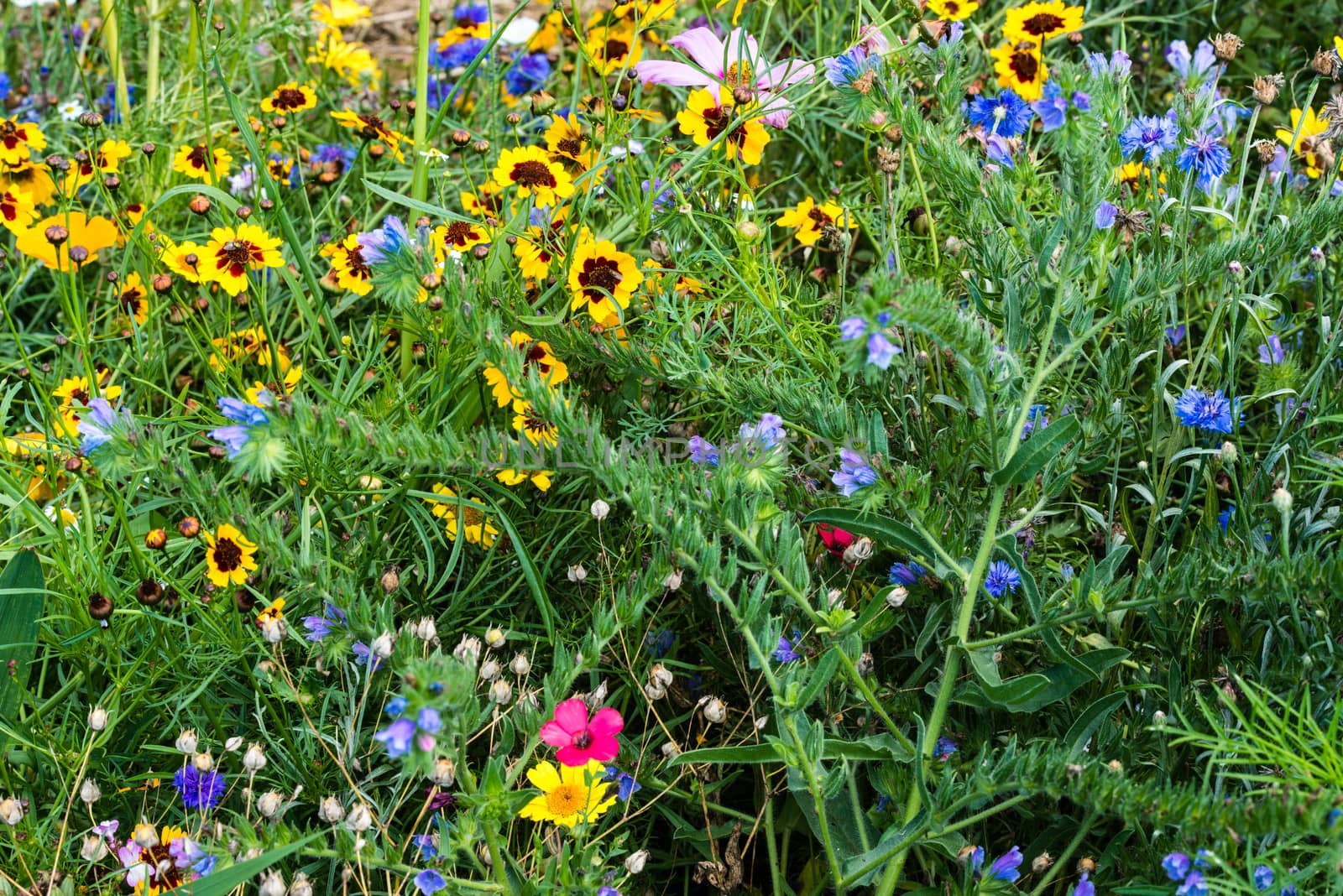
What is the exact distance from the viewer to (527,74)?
7.45 feet

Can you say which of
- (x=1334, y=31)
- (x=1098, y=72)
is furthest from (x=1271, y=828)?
(x=1334, y=31)

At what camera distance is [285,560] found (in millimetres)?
1076

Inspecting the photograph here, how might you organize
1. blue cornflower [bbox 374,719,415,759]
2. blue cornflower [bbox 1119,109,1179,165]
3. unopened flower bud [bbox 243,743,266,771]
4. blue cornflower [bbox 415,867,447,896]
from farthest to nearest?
blue cornflower [bbox 1119,109,1179,165], unopened flower bud [bbox 243,743,266,771], blue cornflower [bbox 415,867,447,896], blue cornflower [bbox 374,719,415,759]

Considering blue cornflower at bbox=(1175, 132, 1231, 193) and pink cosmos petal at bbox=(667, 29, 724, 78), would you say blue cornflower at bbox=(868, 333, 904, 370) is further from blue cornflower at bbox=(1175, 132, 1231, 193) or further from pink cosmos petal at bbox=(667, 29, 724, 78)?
pink cosmos petal at bbox=(667, 29, 724, 78)

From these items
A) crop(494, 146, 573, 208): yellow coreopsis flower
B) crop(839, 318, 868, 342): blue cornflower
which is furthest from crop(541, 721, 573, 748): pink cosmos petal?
crop(494, 146, 573, 208): yellow coreopsis flower

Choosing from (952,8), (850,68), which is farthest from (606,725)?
(952,8)

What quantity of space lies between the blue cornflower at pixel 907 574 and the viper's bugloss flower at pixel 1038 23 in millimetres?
714

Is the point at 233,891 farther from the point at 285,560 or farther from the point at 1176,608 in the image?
the point at 1176,608

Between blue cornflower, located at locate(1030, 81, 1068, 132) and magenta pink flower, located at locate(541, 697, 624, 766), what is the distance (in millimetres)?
664

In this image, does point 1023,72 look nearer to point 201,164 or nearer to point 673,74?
point 673,74

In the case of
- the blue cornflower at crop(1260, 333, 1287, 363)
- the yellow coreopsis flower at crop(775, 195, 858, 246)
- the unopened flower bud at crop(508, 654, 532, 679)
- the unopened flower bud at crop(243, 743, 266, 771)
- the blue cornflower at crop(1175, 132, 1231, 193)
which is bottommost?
the unopened flower bud at crop(243, 743, 266, 771)

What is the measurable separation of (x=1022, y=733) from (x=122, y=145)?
1.43 m

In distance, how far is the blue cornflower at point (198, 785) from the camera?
124 centimetres

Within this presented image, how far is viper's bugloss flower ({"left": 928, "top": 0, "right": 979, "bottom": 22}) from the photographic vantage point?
1.55 meters
